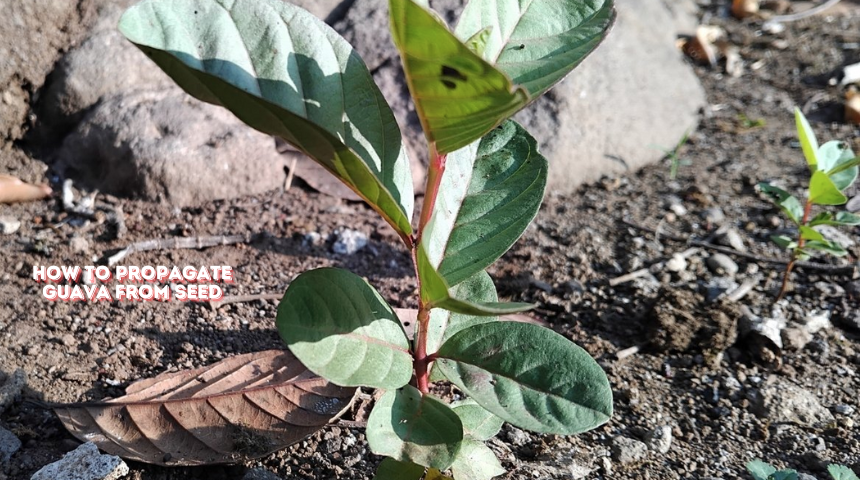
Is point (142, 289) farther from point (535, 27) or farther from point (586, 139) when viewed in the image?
point (586, 139)

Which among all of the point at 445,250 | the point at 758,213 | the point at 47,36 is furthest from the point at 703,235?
the point at 47,36

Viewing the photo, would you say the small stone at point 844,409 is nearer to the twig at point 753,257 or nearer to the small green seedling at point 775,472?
the small green seedling at point 775,472

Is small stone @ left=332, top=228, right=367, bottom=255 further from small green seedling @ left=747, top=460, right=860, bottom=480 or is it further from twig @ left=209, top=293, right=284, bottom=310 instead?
Answer: small green seedling @ left=747, top=460, right=860, bottom=480

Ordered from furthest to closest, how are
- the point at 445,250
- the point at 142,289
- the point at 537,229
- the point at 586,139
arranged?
1. the point at 586,139
2. the point at 537,229
3. the point at 142,289
4. the point at 445,250

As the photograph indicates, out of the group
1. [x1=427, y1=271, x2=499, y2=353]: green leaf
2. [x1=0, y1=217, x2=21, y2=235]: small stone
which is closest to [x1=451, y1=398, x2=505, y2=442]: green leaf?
[x1=427, y1=271, x2=499, y2=353]: green leaf

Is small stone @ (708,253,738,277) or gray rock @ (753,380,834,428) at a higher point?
small stone @ (708,253,738,277)

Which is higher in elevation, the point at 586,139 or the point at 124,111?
the point at 124,111

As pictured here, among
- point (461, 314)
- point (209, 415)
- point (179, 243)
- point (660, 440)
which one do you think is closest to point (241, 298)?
point (179, 243)

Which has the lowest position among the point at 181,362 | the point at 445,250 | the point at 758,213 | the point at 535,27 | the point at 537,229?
the point at 758,213
